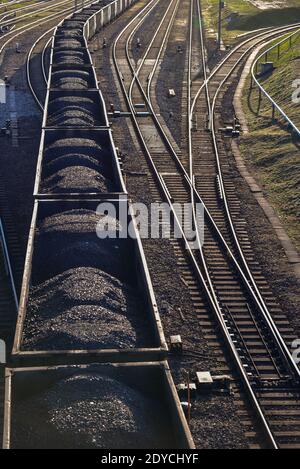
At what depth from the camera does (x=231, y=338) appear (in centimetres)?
1505

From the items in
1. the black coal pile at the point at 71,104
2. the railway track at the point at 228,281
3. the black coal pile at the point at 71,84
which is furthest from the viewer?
the black coal pile at the point at 71,84

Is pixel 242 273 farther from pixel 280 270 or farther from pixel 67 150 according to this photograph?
pixel 67 150

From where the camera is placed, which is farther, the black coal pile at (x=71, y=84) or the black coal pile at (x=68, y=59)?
the black coal pile at (x=68, y=59)

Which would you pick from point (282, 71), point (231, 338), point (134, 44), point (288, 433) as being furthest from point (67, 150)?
point (134, 44)

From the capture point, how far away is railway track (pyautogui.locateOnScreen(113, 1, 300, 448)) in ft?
43.2

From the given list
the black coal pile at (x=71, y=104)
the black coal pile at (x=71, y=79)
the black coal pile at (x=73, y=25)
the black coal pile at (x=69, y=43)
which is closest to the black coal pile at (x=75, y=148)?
the black coal pile at (x=71, y=104)

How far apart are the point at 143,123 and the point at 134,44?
19.9 m

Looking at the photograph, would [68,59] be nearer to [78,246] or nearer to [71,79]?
[71,79]

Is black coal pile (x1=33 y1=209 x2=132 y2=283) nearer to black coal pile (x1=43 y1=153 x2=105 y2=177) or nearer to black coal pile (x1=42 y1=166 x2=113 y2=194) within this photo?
black coal pile (x1=42 y1=166 x2=113 y2=194)

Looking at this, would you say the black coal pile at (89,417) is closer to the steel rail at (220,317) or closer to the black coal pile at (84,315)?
the black coal pile at (84,315)

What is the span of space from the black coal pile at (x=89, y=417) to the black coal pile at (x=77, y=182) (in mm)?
8238

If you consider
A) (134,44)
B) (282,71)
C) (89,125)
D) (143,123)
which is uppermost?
(134,44)

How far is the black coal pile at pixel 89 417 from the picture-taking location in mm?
10148

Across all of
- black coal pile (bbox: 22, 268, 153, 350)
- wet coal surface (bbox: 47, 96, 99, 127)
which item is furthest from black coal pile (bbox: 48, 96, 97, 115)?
black coal pile (bbox: 22, 268, 153, 350)
